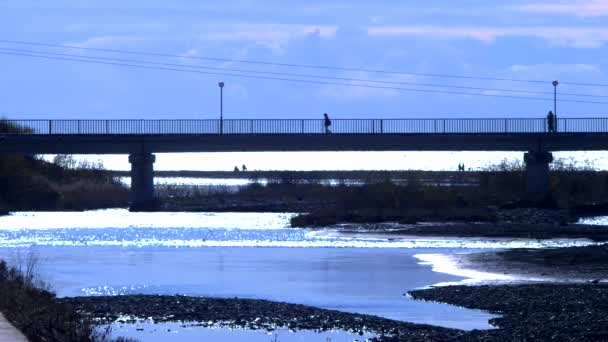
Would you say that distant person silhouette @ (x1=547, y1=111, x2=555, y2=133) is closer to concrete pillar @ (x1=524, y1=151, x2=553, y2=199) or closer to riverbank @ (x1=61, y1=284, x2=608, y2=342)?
concrete pillar @ (x1=524, y1=151, x2=553, y2=199)

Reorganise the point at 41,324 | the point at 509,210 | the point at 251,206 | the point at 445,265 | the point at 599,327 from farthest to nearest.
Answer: the point at 251,206 < the point at 509,210 < the point at 445,265 < the point at 599,327 < the point at 41,324

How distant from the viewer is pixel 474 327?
104 feet

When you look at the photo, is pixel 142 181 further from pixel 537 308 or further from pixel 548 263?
pixel 537 308

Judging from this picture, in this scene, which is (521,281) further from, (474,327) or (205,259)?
(205,259)

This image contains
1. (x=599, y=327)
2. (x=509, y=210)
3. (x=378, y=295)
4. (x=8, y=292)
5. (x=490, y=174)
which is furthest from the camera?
(x=490, y=174)

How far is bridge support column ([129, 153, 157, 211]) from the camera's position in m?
93.2

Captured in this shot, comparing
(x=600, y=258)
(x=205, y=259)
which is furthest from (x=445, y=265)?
(x=205, y=259)

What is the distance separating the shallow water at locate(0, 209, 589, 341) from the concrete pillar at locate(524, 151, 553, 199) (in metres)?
19.8

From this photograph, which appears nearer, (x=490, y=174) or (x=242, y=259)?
(x=242, y=259)

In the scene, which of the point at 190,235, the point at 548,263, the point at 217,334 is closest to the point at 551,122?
the point at 190,235

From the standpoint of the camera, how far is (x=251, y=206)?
103438mm

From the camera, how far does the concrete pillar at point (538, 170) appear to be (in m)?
93.5

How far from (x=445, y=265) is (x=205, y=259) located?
9.67 m

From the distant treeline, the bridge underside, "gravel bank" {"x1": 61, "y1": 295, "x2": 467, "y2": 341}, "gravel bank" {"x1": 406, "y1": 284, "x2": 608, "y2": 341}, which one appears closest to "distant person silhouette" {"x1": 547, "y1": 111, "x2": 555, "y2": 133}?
the bridge underside
